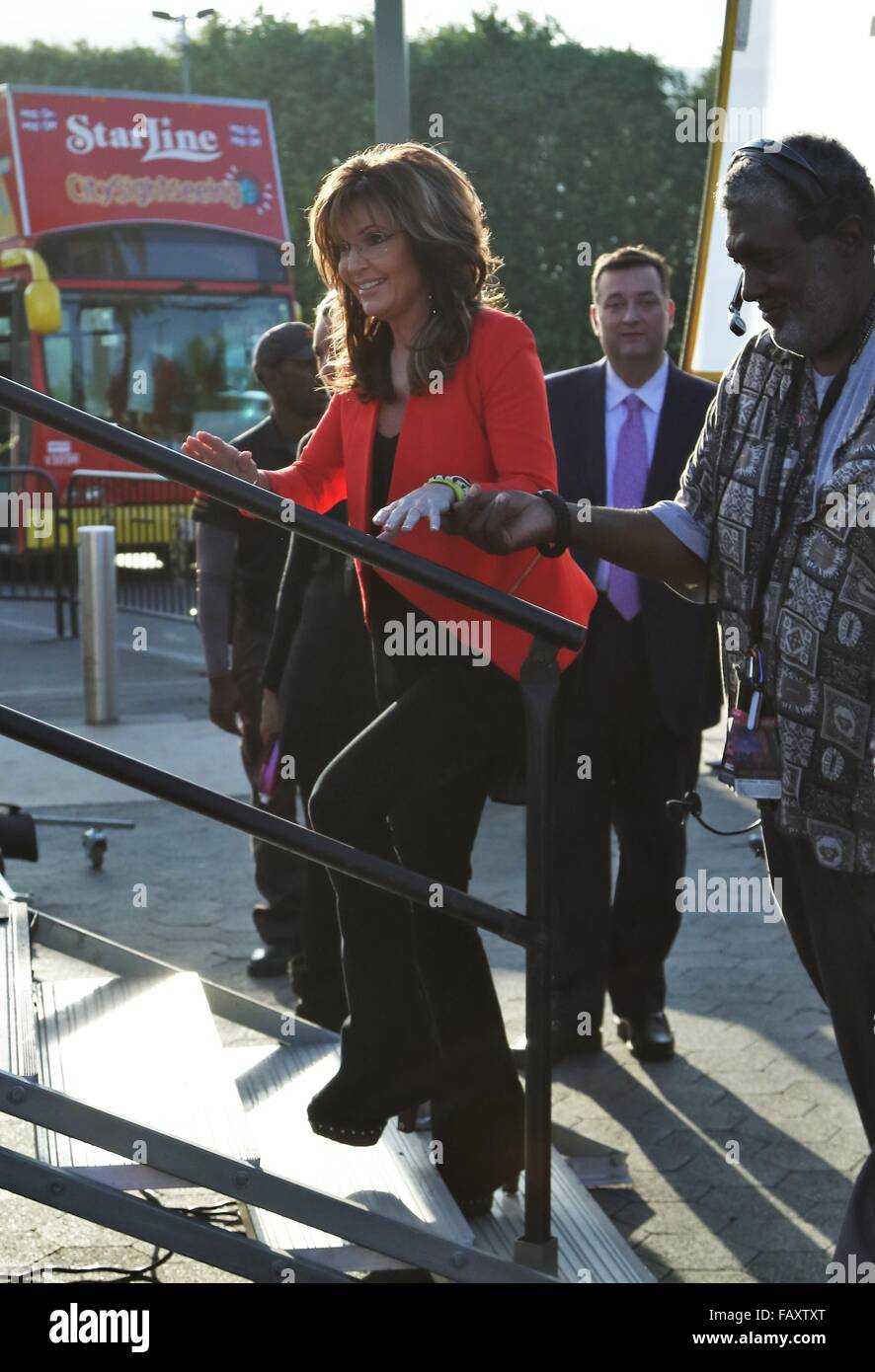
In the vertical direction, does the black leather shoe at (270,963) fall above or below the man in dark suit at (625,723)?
below

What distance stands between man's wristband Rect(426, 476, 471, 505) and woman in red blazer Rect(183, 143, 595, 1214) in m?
0.23

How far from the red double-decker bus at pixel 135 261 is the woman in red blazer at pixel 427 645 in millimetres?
13791

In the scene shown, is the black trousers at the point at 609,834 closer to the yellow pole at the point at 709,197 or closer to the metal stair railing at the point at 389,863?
Answer: the yellow pole at the point at 709,197

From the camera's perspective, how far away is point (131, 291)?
1775 centimetres

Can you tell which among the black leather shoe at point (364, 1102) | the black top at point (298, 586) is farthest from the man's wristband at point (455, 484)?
the black top at point (298, 586)

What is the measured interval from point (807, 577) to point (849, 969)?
622 mm

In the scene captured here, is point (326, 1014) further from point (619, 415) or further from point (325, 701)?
point (619, 415)

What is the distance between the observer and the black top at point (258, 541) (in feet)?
17.7

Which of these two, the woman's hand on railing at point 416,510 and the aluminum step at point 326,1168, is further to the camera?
the aluminum step at point 326,1168

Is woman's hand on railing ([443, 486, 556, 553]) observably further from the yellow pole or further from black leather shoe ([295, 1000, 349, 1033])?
the yellow pole

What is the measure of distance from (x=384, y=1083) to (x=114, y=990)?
39.1 inches

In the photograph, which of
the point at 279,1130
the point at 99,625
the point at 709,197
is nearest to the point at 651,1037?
the point at 279,1130
